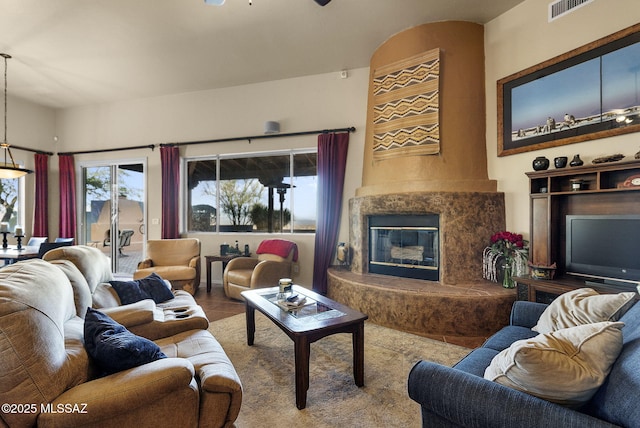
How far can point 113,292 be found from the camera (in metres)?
2.48

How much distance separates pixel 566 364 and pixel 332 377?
1571 millimetres

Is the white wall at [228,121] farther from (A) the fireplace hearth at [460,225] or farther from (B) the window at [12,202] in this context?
(A) the fireplace hearth at [460,225]

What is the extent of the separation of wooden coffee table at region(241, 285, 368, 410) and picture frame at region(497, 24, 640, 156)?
104 inches

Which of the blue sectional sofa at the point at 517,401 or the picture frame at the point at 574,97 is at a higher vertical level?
the picture frame at the point at 574,97

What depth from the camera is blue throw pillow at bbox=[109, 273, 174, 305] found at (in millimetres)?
2520

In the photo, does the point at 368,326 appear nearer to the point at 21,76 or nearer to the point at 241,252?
the point at 241,252

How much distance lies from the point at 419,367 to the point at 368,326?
2098 millimetres

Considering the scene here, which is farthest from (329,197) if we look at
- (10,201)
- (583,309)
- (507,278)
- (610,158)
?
(10,201)

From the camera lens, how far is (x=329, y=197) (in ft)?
15.1

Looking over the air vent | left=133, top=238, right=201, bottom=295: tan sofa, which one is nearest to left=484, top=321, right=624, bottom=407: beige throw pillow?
the air vent

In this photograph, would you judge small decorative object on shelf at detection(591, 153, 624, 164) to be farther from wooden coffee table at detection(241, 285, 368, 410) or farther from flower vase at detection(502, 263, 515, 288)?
wooden coffee table at detection(241, 285, 368, 410)

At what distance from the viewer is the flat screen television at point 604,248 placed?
8.14 ft

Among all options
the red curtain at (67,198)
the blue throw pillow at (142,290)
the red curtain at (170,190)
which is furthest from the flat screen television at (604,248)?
the red curtain at (67,198)

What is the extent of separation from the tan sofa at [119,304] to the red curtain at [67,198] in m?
4.54
